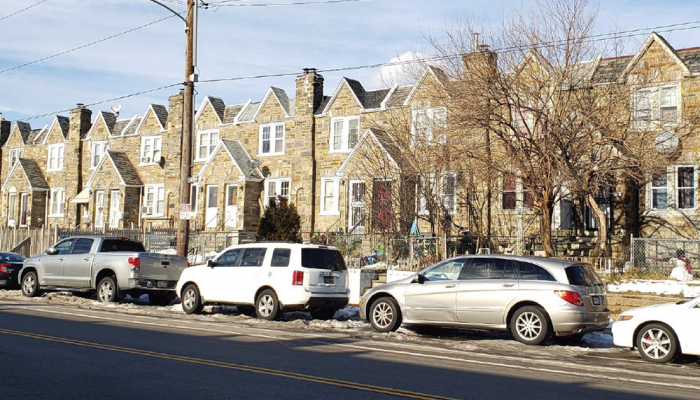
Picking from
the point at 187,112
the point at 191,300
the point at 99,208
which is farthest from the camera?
the point at 99,208

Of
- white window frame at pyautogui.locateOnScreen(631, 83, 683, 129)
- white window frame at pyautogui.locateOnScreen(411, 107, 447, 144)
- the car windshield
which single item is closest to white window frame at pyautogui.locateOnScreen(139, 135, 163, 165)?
the car windshield

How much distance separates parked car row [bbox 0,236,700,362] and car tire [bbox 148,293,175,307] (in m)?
0.06

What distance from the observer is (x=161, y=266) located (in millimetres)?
19016

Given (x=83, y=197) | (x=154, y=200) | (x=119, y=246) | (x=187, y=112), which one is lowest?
(x=119, y=246)

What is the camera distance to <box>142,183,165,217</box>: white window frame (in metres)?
40.7

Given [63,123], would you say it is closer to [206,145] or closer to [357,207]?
[206,145]

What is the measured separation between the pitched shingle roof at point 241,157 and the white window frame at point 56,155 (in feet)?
54.5

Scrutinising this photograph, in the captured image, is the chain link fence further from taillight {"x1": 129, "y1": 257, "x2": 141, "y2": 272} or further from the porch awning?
the porch awning

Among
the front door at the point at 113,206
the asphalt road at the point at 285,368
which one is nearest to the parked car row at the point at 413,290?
the asphalt road at the point at 285,368

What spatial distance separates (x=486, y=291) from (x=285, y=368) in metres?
5.30

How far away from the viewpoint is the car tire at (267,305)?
15.9m

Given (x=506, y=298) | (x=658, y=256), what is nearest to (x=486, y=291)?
(x=506, y=298)

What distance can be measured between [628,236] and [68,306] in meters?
18.7

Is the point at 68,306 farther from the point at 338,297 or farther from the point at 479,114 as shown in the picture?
the point at 479,114
